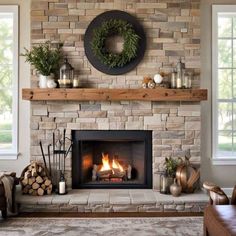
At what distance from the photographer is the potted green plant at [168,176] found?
471 centimetres

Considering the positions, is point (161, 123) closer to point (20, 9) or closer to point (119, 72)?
point (119, 72)

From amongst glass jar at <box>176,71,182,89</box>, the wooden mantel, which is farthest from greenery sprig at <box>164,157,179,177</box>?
glass jar at <box>176,71,182,89</box>

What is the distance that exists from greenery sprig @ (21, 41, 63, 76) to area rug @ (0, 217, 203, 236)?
1.97 metres

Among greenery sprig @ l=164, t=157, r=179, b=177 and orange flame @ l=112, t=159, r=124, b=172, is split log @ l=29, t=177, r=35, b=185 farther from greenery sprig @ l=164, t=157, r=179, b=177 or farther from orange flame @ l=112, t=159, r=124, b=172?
greenery sprig @ l=164, t=157, r=179, b=177

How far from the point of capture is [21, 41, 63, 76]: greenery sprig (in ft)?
15.5

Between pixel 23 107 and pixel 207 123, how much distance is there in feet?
8.87

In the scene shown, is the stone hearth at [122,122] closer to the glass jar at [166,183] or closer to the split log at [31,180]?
the glass jar at [166,183]

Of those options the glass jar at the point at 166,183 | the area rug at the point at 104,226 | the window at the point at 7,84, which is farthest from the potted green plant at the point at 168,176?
the window at the point at 7,84

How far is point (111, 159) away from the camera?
5262mm

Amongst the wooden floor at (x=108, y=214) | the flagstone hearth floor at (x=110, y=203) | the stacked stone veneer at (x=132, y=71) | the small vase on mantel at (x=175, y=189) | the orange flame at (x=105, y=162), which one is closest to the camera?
the wooden floor at (x=108, y=214)

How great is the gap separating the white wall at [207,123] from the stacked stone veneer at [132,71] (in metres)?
0.24

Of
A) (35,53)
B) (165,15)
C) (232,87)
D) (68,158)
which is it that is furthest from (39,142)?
(232,87)

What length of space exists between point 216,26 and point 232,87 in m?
0.94

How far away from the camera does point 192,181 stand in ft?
15.5
